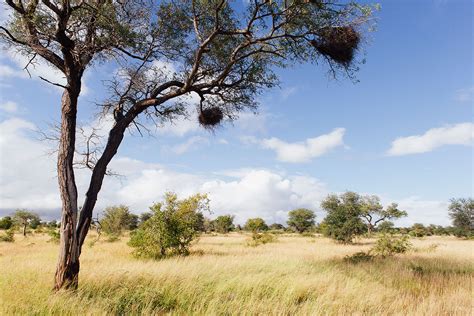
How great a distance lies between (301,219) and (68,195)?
73505mm

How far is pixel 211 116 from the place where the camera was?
32.6 feet

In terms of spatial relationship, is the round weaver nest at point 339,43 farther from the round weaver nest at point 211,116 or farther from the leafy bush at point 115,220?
the leafy bush at point 115,220

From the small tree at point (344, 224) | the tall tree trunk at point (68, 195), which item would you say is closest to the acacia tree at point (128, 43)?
the tall tree trunk at point (68, 195)

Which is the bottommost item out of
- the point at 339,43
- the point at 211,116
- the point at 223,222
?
the point at 223,222

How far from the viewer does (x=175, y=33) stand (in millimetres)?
8852

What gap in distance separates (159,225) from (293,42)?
1219 centimetres

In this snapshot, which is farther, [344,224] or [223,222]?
[223,222]

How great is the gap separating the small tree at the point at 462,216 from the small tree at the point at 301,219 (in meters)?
→ 28.0

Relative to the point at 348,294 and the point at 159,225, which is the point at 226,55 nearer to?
the point at 348,294

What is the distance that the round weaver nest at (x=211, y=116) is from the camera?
32.5ft

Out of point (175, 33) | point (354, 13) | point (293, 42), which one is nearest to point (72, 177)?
point (175, 33)

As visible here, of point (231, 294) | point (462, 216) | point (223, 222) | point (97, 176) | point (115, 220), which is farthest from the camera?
point (223, 222)

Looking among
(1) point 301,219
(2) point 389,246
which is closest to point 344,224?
(2) point 389,246

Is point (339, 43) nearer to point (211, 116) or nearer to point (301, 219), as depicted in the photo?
point (211, 116)
